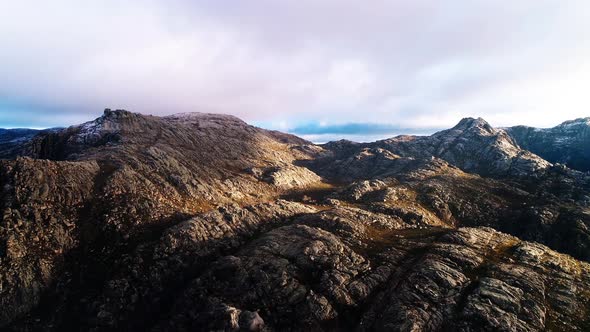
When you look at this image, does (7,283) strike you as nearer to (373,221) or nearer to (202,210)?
(202,210)

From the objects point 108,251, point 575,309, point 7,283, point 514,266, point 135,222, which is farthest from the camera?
point 135,222

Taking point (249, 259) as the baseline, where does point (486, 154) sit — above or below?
above

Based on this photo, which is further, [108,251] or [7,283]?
[108,251]

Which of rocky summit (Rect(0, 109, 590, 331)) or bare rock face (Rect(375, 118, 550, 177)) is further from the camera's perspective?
bare rock face (Rect(375, 118, 550, 177))

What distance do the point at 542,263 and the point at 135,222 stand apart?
71.9m

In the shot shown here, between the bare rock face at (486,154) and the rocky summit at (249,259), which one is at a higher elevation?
the bare rock face at (486,154)

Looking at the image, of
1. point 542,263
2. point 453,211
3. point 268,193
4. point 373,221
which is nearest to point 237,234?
point 373,221

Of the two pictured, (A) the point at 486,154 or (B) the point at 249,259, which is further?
(A) the point at 486,154

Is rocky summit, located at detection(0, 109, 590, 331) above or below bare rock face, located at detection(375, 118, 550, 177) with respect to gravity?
below

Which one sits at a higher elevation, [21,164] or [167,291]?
[21,164]

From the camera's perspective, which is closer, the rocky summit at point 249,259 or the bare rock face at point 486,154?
the rocky summit at point 249,259

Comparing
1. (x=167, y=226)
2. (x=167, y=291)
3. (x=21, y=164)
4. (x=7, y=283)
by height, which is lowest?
(x=167, y=291)

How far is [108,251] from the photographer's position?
2218 inches

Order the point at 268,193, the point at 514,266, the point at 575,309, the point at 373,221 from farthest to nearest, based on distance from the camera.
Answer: the point at 268,193 < the point at 373,221 < the point at 514,266 < the point at 575,309
